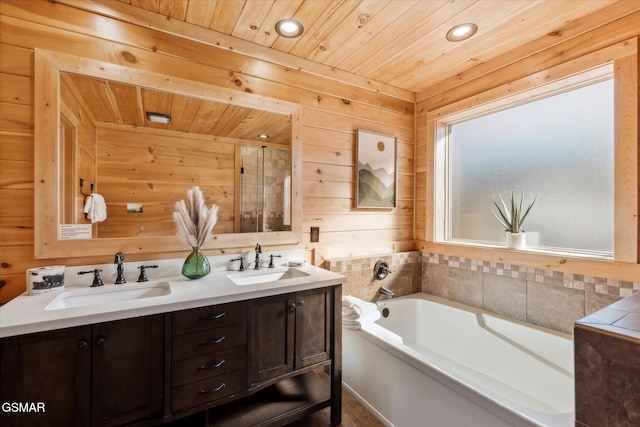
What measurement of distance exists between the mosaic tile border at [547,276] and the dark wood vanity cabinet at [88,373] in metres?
2.22

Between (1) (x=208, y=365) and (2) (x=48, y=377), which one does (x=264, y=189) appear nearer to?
(1) (x=208, y=365)

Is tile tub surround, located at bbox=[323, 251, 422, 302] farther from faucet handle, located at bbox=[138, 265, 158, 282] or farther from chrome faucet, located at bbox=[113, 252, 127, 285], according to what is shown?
chrome faucet, located at bbox=[113, 252, 127, 285]

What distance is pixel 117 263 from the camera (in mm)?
1538

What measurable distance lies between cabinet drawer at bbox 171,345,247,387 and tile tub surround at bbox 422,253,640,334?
1.86 metres

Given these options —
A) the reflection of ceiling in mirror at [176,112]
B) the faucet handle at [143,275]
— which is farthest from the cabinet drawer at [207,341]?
the reflection of ceiling in mirror at [176,112]

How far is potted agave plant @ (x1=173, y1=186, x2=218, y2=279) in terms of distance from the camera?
63.1 inches

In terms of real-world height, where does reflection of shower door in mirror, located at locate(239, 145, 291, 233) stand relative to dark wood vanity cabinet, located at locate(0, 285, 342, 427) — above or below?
above

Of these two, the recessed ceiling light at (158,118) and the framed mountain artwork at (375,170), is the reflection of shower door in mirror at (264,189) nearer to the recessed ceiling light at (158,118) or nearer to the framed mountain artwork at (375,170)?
the recessed ceiling light at (158,118)

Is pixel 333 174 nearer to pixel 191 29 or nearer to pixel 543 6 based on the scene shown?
pixel 191 29

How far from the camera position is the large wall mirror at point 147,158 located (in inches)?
57.5

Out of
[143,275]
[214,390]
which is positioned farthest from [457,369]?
[143,275]

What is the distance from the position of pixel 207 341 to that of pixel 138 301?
338 mm

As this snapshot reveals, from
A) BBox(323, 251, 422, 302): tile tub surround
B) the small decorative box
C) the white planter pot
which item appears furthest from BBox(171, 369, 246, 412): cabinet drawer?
the white planter pot

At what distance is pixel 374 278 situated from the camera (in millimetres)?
2477
